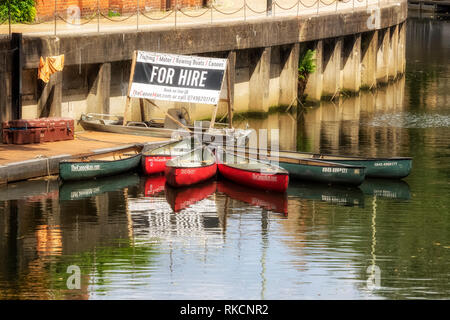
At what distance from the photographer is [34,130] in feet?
119

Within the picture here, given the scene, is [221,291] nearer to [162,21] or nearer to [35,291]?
[35,291]

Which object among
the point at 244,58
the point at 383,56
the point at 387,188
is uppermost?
the point at 383,56

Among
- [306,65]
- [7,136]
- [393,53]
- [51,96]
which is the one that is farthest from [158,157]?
[393,53]

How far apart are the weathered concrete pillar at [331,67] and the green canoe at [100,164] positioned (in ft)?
78.0

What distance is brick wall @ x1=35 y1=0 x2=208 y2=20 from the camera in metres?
47.7

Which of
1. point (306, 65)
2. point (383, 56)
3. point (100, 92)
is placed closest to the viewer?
point (100, 92)

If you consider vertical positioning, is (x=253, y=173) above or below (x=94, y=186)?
above

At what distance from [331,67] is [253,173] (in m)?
25.8

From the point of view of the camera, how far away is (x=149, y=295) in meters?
22.6

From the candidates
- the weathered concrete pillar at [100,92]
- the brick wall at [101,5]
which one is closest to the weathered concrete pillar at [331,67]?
the brick wall at [101,5]

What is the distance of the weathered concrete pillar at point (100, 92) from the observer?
136 ft

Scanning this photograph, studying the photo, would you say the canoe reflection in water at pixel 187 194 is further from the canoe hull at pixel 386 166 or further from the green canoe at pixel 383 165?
the canoe hull at pixel 386 166

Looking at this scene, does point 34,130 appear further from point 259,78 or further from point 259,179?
point 259,78

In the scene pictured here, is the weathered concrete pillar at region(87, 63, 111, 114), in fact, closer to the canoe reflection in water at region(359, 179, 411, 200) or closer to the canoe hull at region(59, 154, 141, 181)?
the canoe hull at region(59, 154, 141, 181)
